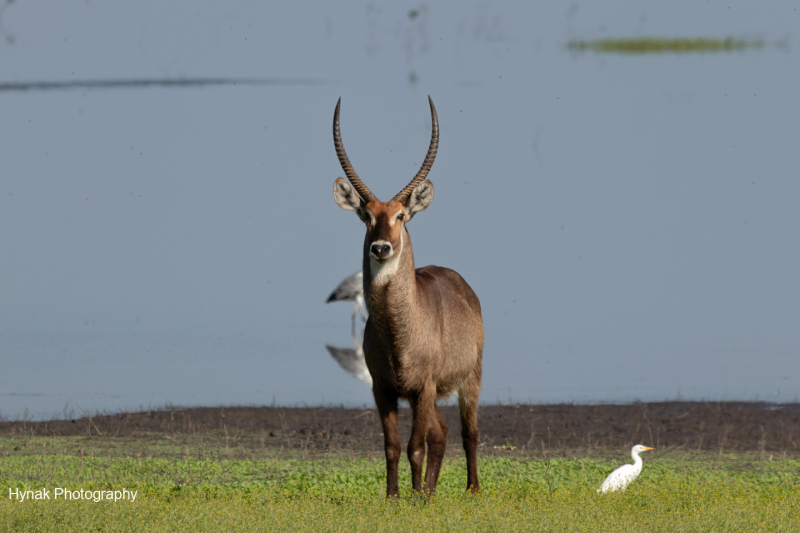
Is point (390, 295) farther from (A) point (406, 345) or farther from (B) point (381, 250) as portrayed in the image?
(B) point (381, 250)

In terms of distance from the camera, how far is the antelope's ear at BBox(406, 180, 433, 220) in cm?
866

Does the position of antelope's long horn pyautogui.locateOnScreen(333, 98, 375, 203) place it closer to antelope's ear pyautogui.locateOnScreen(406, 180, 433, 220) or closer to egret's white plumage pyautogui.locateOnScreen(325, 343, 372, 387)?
antelope's ear pyautogui.locateOnScreen(406, 180, 433, 220)

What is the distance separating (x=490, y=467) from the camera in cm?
1095

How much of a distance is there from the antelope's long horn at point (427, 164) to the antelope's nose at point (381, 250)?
871mm

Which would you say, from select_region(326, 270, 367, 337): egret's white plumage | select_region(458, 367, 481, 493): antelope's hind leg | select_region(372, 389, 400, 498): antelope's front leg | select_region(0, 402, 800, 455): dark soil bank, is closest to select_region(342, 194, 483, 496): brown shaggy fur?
select_region(372, 389, 400, 498): antelope's front leg

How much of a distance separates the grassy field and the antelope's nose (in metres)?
2.16

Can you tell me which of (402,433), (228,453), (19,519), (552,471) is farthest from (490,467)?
(19,519)

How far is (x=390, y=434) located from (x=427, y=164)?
103 inches

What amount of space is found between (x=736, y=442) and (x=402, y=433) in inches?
189

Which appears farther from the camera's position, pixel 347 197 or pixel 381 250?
pixel 347 197

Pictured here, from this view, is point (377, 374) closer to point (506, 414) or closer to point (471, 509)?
point (471, 509)

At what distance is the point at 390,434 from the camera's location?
8492 millimetres

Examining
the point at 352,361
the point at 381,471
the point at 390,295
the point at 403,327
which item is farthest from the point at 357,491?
the point at 352,361

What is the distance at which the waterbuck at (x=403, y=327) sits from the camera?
324 inches
